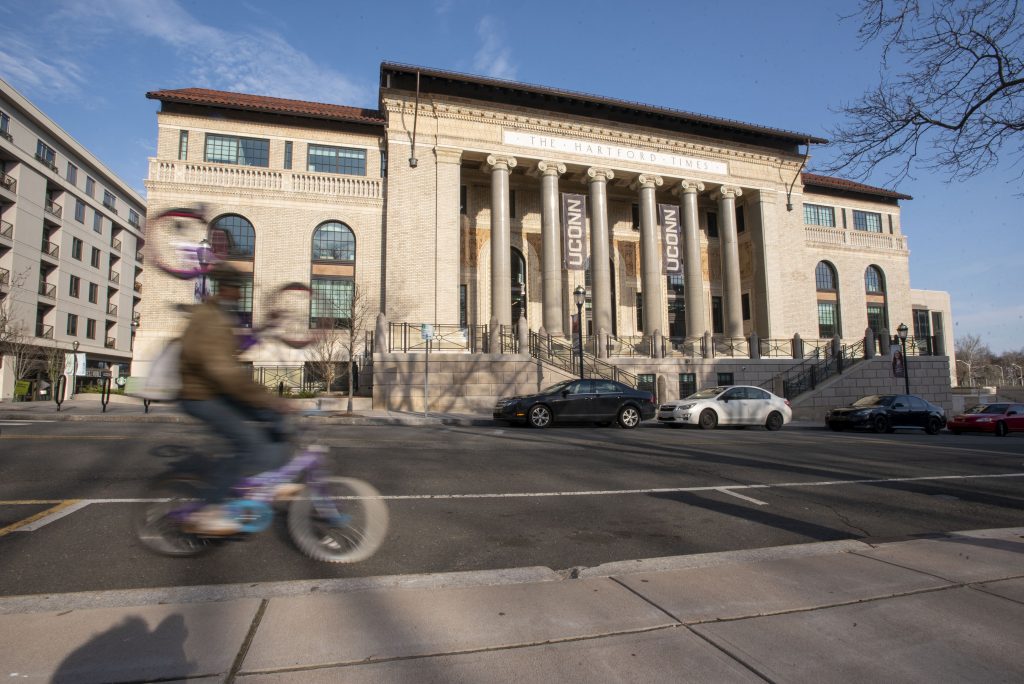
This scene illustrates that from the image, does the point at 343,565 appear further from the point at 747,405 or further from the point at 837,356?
the point at 837,356

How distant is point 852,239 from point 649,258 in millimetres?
17959

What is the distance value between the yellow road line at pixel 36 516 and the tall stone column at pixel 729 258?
31354 millimetres

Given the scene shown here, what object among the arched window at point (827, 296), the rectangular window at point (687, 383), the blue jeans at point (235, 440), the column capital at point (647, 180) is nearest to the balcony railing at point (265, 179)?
the column capital at point (647, 180)

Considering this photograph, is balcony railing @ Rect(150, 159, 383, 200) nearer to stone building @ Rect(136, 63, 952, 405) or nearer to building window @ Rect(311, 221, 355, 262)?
stone building @ Rect(136, 63, 952, 405)

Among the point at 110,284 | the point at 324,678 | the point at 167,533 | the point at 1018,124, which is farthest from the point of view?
the point at 110,284

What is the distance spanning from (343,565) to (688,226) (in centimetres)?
3111

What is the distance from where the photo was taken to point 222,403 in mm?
4020

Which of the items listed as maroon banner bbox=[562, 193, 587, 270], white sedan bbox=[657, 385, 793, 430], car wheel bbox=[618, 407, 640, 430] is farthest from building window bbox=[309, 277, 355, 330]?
white sedan bbox=[657, 385, 793, 430]

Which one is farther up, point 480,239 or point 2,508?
point 480,239

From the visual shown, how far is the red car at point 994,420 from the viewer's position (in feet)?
68.2

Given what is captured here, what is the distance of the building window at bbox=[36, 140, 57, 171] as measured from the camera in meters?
41.4

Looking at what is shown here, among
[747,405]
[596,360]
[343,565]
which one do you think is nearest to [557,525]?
[343,565]

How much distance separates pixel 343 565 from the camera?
4043 millimetres

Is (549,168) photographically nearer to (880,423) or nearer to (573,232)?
(573,232)
